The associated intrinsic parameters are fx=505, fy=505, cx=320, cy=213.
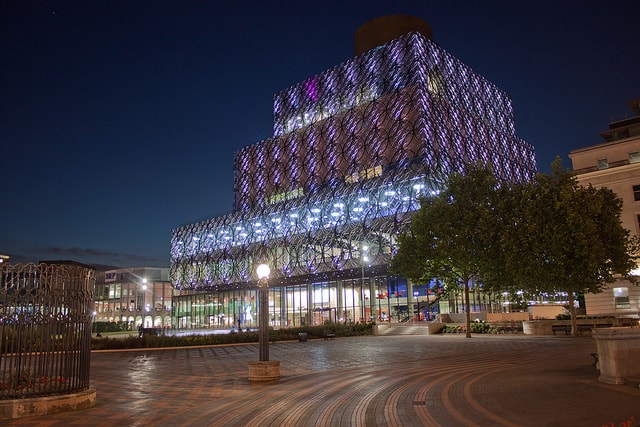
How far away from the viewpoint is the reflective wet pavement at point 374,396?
1048 cm

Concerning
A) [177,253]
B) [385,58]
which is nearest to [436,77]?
[385,58]

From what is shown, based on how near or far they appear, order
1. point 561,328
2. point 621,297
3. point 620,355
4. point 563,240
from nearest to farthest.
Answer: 1. point 620,355
2. point 563,240
3. point 561,328
4. point 621,297

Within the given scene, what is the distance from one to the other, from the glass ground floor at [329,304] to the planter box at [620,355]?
133ft

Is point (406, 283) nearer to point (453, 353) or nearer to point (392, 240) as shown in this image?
point (392, 240)

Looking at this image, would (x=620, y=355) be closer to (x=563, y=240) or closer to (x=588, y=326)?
(x=563, y=240)

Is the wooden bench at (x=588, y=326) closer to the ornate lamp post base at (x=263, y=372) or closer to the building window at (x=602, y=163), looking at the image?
the building window at (x=602, y=163)

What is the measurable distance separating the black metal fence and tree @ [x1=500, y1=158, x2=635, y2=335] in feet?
99.8

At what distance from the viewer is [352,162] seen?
87688 millimetres

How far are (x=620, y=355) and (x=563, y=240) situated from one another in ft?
75.8

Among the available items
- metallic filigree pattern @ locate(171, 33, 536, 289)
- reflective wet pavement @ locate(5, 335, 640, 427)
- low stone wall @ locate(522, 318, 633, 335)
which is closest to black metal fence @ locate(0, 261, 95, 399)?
reflective wet pavement @ locate(5, 335, 640, 427)

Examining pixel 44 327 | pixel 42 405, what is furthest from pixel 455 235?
pixel 42 405

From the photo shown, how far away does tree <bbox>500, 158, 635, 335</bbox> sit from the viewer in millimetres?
34906

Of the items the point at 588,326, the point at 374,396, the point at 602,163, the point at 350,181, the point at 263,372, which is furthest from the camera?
the point at 350,181

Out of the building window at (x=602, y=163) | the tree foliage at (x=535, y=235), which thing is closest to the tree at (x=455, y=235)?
the tree foliage at (x=535, y=235)
